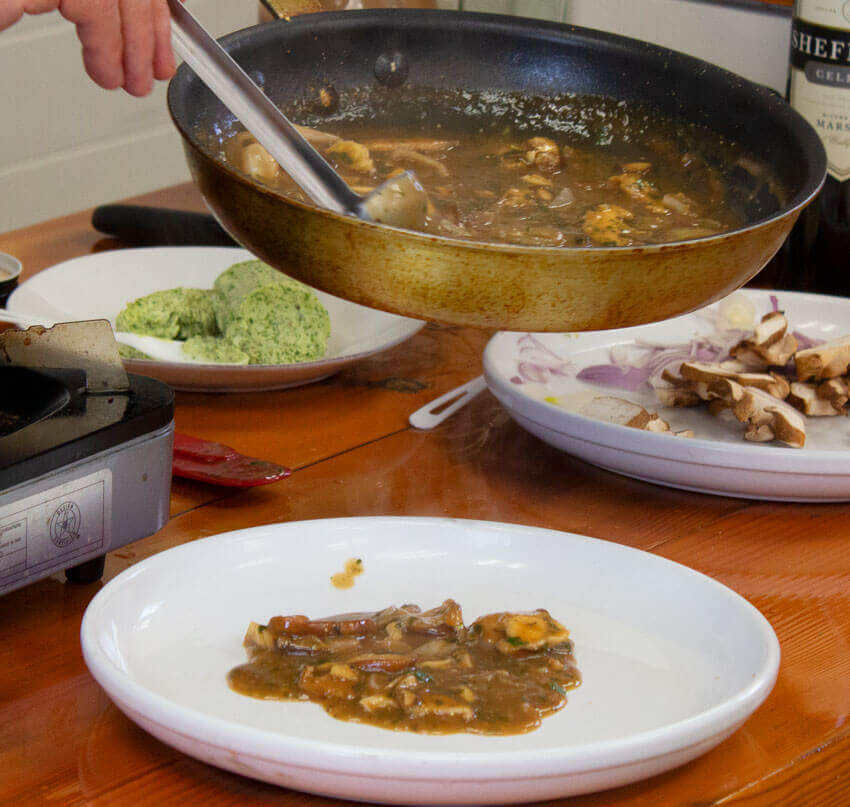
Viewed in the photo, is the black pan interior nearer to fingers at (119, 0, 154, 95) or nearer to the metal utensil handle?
fingers at (119, 0, 154, 95)

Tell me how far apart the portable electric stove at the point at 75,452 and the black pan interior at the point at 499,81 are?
277mm

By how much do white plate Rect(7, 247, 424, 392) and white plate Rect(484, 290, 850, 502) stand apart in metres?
0.18

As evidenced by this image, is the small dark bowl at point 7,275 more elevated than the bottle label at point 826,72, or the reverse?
the bottle label at point 826,72

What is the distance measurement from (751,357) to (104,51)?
795 millimetres

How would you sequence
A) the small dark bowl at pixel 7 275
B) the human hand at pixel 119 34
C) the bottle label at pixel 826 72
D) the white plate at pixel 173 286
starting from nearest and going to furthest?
the human hand at pixel 119 34
the white plate at pixel 173 286
the small dark bowl at pixel 7 275
the bottle label at pixel 826 72

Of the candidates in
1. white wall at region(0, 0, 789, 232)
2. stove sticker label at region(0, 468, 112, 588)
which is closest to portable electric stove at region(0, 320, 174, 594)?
stove sticker label at region(0, 468, 112, 588)

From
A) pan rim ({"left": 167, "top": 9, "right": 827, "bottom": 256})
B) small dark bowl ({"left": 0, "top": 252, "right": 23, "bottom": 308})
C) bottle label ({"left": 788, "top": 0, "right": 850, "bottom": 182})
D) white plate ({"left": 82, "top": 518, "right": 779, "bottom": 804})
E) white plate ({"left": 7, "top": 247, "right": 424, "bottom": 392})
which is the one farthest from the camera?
bottle label ({"left": 788, "top": 0, "right": 850, "bottom": 182})

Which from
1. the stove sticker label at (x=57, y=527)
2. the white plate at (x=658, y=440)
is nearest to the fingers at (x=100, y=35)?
the stove sticker label at (x=57, y=527)

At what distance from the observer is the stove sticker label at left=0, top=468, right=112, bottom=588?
0.94 m

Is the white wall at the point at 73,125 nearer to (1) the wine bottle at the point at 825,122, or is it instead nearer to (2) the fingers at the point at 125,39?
(1) the wine bottle at the point at 825,122

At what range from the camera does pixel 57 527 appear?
98 cm

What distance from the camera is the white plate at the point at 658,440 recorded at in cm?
123

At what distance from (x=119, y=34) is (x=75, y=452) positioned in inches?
16.2

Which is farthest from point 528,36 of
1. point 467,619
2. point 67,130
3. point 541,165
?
point 67,130
